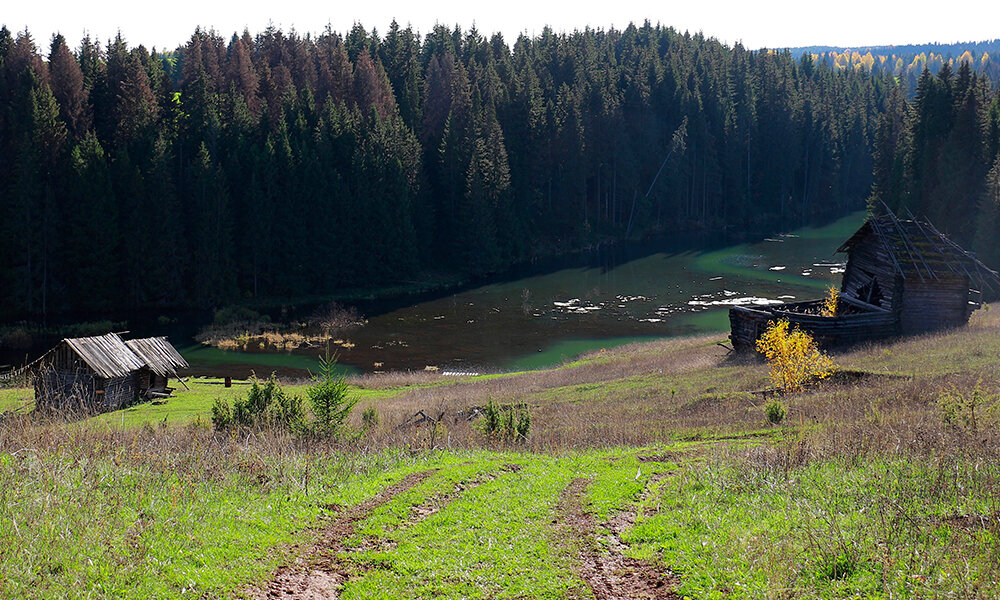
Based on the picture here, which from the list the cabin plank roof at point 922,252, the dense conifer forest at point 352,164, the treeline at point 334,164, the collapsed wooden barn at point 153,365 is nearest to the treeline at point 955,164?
the dense conifer forest at point 352,164

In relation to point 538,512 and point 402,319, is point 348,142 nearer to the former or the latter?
point 402,319

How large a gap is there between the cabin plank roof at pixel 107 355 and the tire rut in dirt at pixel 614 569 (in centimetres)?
3019

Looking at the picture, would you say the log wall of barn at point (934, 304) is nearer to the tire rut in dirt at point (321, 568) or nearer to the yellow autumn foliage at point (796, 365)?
the yellow autumn foliage at point (796, 365)

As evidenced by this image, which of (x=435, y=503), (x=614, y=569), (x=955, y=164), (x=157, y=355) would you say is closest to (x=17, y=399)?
(x=157, y=355)

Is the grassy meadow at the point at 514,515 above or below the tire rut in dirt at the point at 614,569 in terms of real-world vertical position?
above

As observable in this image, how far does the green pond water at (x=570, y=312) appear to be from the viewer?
168ft

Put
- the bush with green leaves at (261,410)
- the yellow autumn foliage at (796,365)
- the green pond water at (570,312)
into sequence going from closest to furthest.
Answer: the bush with green leaves at (261,410) < the yellow autumn foliage at (796,365) < the green pond water at (570,312)

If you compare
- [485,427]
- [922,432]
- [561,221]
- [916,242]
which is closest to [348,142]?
[561,221]

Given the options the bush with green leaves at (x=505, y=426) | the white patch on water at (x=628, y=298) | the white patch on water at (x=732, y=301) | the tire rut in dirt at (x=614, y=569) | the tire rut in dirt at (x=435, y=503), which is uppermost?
the white patch on water at (x=628, y=298)

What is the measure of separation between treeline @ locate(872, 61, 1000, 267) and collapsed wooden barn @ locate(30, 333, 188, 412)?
207 ft

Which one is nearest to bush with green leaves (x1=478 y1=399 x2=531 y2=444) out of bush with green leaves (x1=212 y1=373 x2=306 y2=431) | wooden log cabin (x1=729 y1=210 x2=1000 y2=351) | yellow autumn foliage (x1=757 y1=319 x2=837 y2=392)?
bush with green leaves (x1=212 y1=373 x2=306 y2=431)

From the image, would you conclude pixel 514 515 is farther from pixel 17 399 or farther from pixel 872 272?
pixel 872 272

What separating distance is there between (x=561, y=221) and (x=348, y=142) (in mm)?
35232

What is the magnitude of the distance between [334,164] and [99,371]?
4726 cm
